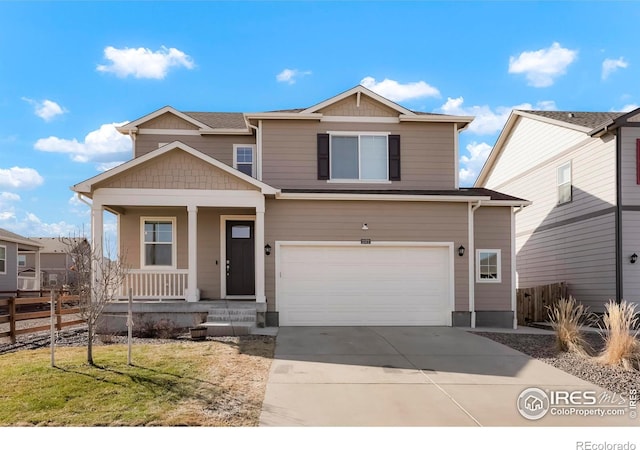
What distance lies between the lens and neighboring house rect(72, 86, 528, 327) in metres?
11.5

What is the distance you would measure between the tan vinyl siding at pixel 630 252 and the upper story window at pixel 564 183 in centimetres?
240

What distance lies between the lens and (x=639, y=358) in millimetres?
7641

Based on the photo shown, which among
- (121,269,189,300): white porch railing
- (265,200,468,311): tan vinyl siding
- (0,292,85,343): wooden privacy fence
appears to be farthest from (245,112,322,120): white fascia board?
(0,292,85,343): wooden privacy fence

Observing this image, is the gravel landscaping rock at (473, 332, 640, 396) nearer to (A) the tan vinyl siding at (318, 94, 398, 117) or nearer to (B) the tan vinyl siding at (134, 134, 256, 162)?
(A) the tan vinyl siding at (318, 94, 398, 117)

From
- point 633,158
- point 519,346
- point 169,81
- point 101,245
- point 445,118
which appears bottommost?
point 519,346

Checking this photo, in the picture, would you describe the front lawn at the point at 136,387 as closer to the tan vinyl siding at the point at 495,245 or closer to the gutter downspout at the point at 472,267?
the gutter downspout at the point at 472,267

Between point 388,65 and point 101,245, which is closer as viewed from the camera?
point 101,245

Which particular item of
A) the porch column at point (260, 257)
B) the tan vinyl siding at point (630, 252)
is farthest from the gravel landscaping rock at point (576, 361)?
the porch column at point (260, 257)

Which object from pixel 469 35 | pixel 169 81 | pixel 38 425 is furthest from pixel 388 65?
pixel 38 425

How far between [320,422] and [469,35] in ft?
32.8

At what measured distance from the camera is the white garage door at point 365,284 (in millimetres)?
12211

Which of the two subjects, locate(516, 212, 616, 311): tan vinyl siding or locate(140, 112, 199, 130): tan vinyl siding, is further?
locate(140, 112, 199, 130): tan vinyl siding

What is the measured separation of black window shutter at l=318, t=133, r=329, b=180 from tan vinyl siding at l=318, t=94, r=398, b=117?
79cm
